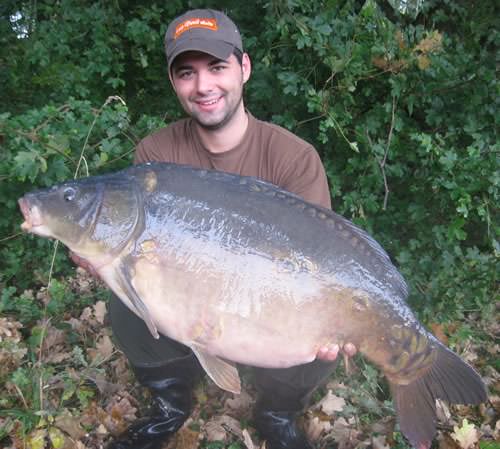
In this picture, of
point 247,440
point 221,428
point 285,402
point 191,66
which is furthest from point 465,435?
point 191,66

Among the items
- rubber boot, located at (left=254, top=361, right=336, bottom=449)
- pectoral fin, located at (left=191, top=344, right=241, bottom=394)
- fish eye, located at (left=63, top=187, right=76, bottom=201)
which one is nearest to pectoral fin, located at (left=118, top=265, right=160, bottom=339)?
pectoral fin, located at (left=191, top=344, right=241, bottom=394)

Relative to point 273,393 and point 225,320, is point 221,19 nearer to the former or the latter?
point 225,320

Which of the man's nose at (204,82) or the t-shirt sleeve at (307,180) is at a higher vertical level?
the man's nose at (204,82)

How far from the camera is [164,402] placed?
2.23 m

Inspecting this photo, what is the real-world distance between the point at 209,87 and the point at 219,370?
1.17 meters

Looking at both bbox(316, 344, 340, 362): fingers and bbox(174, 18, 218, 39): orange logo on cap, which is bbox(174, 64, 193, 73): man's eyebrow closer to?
bbox(174, 18, 218, 39): orange logo on cap

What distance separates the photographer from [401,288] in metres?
1.80

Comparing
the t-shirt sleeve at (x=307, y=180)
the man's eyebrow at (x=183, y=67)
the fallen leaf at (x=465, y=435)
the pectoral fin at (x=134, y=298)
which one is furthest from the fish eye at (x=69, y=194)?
the fallen leaf at (x=465, y=435)

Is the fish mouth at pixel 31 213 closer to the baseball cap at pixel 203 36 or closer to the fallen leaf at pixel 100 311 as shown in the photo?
the baseball cap at pixel 203 36

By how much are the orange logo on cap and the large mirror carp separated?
686mm

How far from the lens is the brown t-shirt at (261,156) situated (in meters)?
2.13

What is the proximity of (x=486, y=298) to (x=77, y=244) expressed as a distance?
241cm

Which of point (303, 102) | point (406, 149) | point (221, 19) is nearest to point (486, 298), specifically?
point (406, 149)

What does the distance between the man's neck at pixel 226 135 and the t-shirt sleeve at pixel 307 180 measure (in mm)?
280
